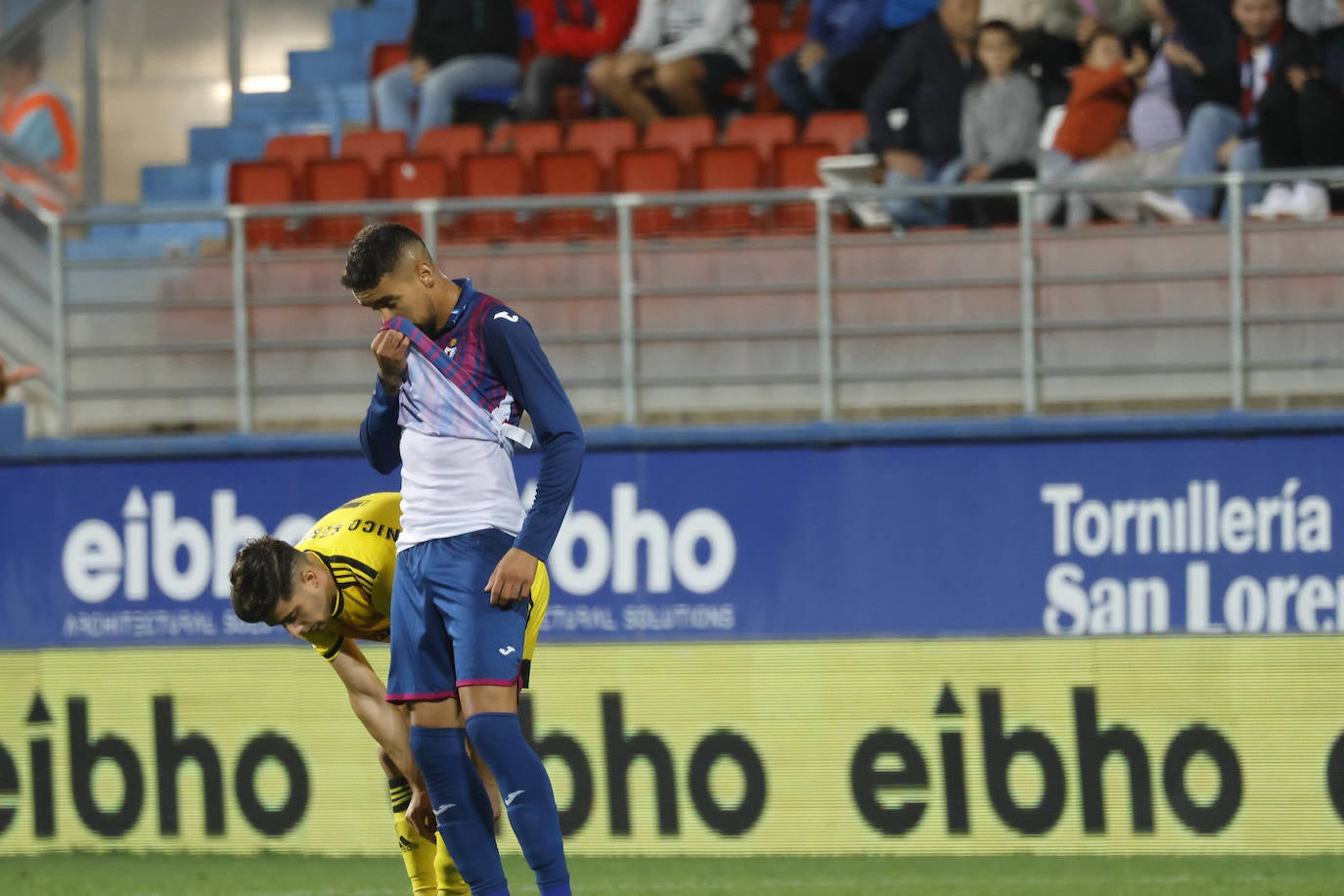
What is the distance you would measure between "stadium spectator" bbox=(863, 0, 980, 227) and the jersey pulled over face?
564 cm

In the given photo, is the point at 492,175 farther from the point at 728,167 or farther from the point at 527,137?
the point at 728,167

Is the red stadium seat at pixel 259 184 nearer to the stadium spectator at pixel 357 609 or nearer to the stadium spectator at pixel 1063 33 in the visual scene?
the stadium spectator at pixel 1063 33

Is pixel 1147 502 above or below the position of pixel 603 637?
above

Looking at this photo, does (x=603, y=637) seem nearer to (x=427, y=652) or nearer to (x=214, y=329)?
(x=214, y=329)

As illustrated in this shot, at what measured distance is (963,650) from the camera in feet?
23.8

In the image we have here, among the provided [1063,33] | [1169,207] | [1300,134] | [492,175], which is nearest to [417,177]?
[492,175]

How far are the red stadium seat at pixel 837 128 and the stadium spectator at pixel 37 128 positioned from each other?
4727 mm

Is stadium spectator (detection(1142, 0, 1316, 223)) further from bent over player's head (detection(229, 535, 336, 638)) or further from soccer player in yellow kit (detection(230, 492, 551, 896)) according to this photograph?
bent over player's head (detection(229, 535, 336, 638))

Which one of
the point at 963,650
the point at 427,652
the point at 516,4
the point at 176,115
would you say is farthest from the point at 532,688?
the point at 176,115

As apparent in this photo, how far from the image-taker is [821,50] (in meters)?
12.0

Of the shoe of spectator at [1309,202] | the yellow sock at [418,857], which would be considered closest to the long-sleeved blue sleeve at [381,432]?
the yellow sock at [418,857]

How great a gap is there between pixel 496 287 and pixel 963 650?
4434mm

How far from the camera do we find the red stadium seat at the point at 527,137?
12.2 meters

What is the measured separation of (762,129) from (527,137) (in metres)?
1.57
